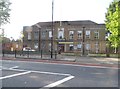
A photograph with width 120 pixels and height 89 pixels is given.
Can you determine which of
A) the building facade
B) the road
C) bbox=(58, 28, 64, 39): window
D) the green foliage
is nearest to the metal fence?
the green foliage

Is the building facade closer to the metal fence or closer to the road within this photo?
the metal fence

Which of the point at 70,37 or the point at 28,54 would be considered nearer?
the point at 28,54

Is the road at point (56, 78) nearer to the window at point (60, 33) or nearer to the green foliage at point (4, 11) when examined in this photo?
the green foliage at point (4, 11)

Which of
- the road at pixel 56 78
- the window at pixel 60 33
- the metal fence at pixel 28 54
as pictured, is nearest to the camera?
the road at pixel 56 78

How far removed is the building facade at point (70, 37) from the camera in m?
61.0

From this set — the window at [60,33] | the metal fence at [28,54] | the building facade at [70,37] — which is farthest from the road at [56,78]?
the window at [60,33]

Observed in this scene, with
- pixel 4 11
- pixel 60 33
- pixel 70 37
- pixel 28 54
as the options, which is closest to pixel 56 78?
pixel 28 54

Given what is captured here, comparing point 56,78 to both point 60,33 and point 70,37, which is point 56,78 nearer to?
point 70,37

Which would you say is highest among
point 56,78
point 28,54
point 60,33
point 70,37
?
point 60,33

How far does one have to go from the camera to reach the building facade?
61.0 m

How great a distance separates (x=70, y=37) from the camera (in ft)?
207

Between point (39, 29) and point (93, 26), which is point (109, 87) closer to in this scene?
point (93, 26)

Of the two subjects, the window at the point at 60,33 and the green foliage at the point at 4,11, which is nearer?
the green foliage at the point at 4,11

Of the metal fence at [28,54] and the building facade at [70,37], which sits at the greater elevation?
the building facade at [70,37]
